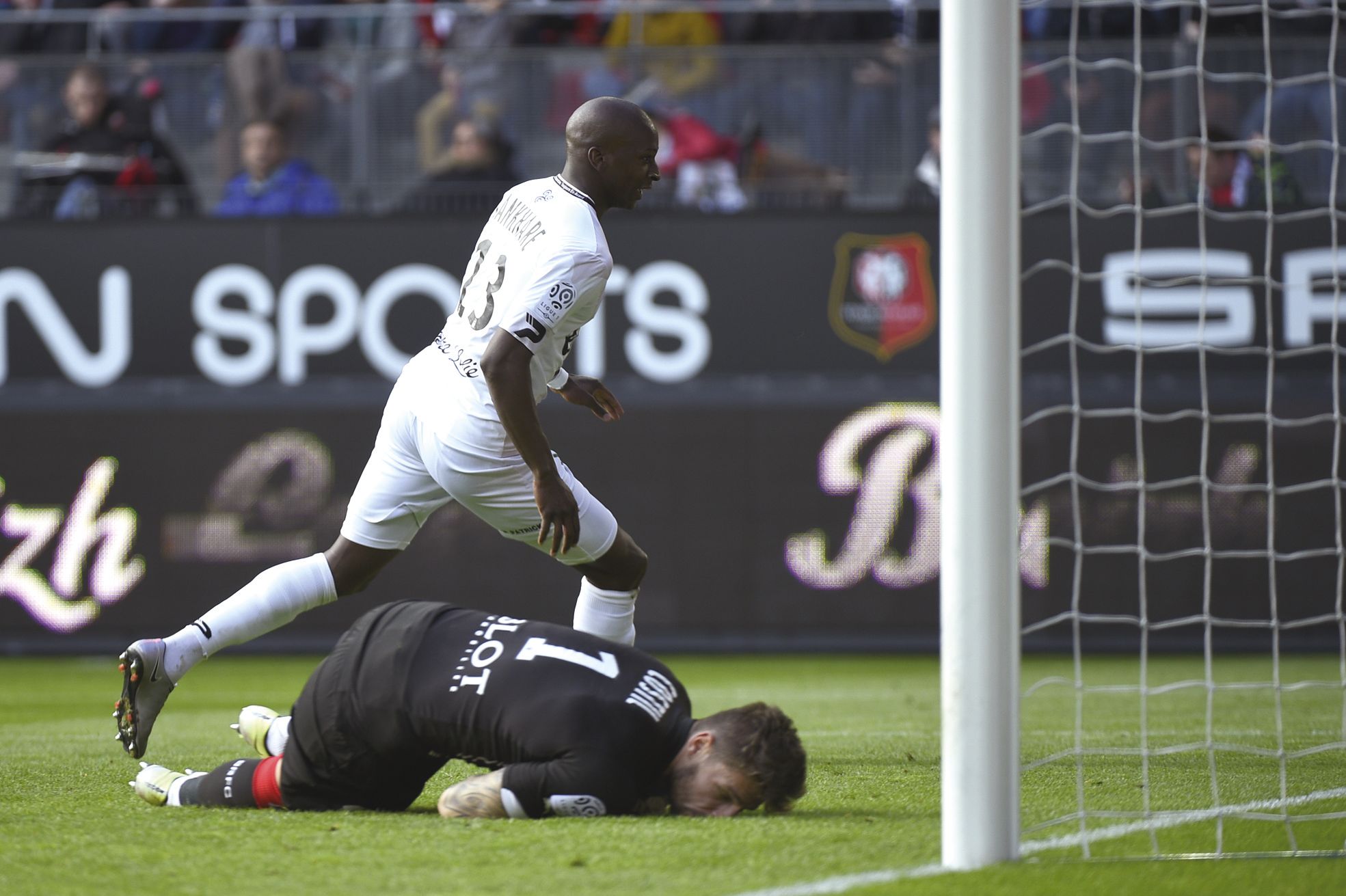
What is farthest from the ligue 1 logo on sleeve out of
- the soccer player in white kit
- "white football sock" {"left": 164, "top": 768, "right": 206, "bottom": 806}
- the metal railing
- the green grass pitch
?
"white football sock" {"left": 164, "top": 768, "right": 206, "bottom": 806}

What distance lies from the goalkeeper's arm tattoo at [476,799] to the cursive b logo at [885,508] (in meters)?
6.23

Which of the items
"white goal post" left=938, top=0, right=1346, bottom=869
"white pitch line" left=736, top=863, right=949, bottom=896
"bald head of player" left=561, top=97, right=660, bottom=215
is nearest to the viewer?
"white pitch line" left=736, top=863, right=949, bottom=896

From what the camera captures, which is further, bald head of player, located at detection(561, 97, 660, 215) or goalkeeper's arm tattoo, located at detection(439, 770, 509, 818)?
bald head of player, located at detection(561, 97, 660, 215)

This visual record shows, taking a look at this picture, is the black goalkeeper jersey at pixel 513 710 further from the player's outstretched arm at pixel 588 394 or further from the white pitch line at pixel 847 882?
the player's outstretched arm at pixel 588 394

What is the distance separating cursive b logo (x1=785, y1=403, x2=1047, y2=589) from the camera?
9.95 meters

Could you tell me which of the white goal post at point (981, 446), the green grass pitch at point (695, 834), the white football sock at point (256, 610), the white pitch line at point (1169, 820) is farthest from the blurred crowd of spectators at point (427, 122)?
the white goal post at point (981, 446)

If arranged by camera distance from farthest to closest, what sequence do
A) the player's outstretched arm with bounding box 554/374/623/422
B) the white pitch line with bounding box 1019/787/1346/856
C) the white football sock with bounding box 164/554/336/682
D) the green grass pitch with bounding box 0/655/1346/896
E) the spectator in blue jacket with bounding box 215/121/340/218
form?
the spectator in blue jacket with bounding box 215/121/340/218 < the player's outstretched arm with bounding box 554/374/623/422 < the white football sock with bounding box 164/554/336/682 < the white pitch line with bounding box 1019/787/1346/856 < the green grass pitch with bounding box 0/655/1346/896

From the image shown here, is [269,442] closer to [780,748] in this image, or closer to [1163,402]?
[1163,402]

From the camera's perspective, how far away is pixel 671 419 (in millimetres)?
10070

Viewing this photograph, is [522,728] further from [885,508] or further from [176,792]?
[885,508]

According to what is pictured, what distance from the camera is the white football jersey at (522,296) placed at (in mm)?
4617

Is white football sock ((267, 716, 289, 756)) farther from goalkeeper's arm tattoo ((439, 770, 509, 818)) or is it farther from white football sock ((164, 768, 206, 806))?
goalkeeper's arm tattoo ((439, 770, 509, 818))

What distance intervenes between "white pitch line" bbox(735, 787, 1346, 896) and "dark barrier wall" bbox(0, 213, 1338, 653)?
5.43 metres

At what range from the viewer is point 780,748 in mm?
3846
